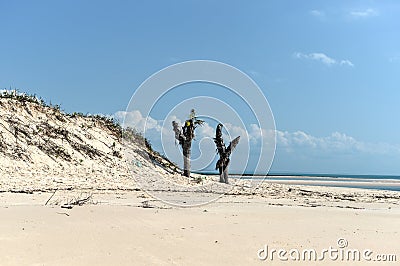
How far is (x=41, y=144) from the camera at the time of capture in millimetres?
18328

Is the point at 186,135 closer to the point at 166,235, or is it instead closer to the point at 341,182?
the point at 166,235

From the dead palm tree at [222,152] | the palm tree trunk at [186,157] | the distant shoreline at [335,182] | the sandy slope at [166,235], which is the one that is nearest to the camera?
the sandy slope at [166,235]

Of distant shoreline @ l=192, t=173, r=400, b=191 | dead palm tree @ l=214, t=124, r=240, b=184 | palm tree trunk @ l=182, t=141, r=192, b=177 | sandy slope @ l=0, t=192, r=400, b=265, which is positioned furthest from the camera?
distant shoreline @ l=192, t=173, r=400, b=191

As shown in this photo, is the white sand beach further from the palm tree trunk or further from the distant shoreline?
the distant shoreline

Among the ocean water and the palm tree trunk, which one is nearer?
the palm tree trunk

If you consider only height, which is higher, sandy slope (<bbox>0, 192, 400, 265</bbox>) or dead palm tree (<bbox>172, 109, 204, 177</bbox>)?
dead palm tree (<bbox>172, 109, 204, 177</bbox>)

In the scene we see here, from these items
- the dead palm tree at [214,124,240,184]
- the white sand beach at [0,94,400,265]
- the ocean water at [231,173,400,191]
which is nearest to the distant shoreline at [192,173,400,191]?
the ocean water at [231,173,400,191]

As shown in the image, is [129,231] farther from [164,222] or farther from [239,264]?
[239,264]

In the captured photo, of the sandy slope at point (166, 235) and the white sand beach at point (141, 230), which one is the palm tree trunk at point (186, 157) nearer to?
the white sand beach at point (141, 230)

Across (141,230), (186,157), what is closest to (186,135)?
(186,157)

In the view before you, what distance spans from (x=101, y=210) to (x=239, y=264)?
4.56 m

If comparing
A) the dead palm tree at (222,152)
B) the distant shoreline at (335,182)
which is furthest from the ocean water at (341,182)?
the dead palm tree at (222,152)

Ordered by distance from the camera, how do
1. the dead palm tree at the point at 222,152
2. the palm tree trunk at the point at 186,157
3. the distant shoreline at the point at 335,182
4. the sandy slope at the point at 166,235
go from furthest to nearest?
the distant shoreline at the point at 335,182 → the palm tree trunk at the point at 186,157 → the dead palm tree at the point at 222,152 → the sandy slope at the point at 166,235

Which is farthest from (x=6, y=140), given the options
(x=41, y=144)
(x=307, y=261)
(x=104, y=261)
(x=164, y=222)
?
(x=307, y=261)
